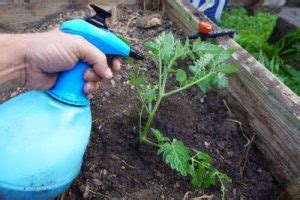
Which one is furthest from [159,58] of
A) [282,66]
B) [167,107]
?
[282,66]

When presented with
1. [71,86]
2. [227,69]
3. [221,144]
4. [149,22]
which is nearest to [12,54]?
[71,86]

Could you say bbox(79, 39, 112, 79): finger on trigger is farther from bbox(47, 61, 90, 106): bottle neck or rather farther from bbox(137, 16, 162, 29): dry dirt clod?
bbox(137, 16, 162, 29): dry dirt clod

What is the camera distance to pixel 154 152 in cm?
133

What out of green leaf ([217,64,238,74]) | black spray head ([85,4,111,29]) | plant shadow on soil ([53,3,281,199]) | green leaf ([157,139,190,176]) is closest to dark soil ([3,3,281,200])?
plant shadow on soil ([53,3,281,199])

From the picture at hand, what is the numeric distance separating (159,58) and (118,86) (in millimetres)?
388

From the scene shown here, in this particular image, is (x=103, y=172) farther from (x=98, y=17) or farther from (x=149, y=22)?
(x=149, y=22)

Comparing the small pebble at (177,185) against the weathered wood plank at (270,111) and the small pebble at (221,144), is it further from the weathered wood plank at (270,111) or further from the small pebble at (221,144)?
the weathered wood plank at (270,111)

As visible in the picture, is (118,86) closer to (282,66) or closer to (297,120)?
(297,120)

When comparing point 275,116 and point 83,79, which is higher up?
point 83,79

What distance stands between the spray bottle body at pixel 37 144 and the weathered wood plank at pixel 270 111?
2.34 feet

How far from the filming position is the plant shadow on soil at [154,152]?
4.04 feet

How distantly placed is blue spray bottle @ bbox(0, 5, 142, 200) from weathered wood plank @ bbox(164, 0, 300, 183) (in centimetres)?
61

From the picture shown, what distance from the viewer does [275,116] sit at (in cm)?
134

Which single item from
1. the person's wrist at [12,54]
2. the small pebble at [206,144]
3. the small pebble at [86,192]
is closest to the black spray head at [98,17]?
the person's wrist at [12,54]
